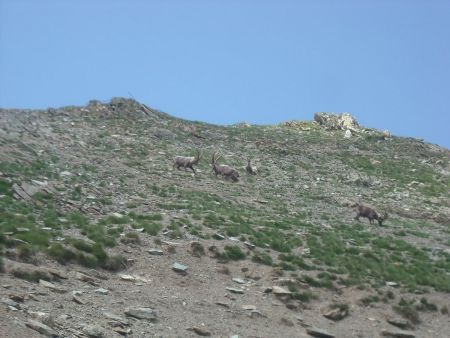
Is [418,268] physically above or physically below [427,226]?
below

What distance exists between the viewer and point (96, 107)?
50656mm

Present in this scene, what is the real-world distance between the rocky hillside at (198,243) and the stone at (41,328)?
0.05m

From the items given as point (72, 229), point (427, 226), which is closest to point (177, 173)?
point (427, 226)

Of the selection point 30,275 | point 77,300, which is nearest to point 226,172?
point 30,275

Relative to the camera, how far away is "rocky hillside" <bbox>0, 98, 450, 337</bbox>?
14.6 m

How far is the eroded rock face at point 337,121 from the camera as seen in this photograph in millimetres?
66875

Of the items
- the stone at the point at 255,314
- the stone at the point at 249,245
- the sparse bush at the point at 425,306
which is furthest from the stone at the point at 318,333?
the stone at the point at 249,245

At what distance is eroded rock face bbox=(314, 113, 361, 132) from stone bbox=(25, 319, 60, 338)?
57540 mm

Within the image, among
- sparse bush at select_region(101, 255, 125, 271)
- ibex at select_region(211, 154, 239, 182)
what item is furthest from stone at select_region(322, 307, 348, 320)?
ibex at select_region(211, 154, 239, 182)

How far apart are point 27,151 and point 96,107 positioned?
19.4 m

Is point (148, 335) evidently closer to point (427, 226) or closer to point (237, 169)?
point (427, 226)

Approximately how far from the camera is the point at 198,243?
20938 mm

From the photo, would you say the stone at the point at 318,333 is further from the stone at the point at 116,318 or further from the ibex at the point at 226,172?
the ibex at the point at 226,172

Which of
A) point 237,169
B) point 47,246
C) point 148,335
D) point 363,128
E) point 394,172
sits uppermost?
point 363,128
